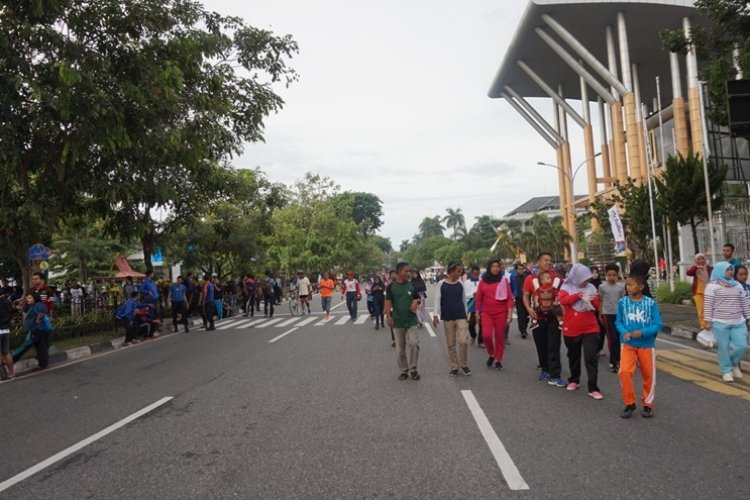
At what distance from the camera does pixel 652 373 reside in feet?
19.2

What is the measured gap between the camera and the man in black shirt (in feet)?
27.4

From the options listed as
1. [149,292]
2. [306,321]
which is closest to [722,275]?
[149,292]

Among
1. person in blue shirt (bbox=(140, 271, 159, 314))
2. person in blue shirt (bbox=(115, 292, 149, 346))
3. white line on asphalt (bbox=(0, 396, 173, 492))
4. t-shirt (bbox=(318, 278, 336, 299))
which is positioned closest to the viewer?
white line on asphalt (bbox=(0, 396, 173, 492))

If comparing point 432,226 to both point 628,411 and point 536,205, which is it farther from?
point 628,411

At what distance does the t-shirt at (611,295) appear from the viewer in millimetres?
8383

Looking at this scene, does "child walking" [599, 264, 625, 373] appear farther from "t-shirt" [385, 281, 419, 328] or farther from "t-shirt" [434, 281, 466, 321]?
"t-shirt" [385, 281, 419, 328]

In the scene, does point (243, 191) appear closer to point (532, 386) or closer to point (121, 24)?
point (121, 24)

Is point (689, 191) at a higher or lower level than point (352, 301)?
higher

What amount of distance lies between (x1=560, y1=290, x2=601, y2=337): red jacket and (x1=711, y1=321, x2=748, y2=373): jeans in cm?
197

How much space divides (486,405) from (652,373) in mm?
1731

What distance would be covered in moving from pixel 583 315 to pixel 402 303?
2.49 m

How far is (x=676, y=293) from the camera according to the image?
19953 millimetres

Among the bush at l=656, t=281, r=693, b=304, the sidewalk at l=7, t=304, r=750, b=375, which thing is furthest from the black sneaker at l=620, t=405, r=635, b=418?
the bush at l=656, t=281, r=693, b=304

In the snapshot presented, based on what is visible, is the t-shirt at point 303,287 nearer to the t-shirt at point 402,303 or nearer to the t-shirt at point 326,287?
the t-shirt at point 326,287
